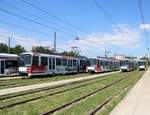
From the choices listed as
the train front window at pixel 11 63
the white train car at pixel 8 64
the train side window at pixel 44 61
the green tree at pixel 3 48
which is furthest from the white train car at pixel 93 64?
the green tree at pixel 3 48

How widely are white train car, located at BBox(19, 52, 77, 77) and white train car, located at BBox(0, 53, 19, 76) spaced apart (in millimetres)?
2894

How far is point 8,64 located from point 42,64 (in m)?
4.72

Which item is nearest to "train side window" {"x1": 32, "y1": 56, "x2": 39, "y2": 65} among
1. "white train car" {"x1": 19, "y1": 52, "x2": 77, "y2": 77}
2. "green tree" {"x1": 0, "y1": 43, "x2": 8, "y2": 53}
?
"white train car" {"x1": 19, "y1": 52, "x2": 77, "y2": 77}

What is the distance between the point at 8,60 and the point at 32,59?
5276 mm

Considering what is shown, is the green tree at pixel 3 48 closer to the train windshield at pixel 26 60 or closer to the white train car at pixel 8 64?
the white train car at pixel 8 64

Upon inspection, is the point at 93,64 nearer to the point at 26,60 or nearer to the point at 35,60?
the point at 35,60

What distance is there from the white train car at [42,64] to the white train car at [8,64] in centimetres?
289

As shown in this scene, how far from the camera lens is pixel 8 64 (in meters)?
42.9

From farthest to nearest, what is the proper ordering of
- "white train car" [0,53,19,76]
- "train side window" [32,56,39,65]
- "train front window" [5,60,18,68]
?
"train front window" [5,60,18,68] < "white train car" [0,53,19,76] < "train side window" [32,56,39,65]

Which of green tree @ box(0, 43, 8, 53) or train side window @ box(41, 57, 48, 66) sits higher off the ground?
green tree @ box(0, 43, 8, 53)

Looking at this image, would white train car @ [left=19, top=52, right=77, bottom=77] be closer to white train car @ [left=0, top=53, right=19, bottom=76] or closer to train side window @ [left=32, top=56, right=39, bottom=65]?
train side window @ [left=32, top=56, right=39, bottom=65]

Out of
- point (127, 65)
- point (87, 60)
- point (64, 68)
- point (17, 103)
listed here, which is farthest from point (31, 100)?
Answer: point (127, 65)

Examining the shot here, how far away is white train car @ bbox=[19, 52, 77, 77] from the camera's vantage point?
3859 centimetres

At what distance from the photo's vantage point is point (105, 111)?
1391 cm
